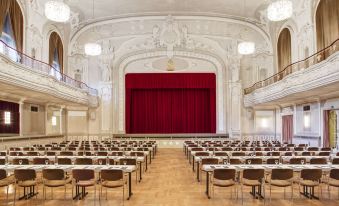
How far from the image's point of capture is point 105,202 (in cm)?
676

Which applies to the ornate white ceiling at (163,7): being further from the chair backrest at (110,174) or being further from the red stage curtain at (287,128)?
the chair backrest at (110,174)

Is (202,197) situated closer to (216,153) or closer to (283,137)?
(216,153)

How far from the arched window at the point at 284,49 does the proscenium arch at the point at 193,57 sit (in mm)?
4167

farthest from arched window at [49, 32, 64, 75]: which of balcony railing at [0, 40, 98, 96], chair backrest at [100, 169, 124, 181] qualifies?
chair backrest at [100, 169, 124, 181]

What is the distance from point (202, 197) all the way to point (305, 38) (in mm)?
12612

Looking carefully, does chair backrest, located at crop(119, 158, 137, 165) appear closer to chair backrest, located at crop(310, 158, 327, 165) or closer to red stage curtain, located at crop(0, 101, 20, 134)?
chair backrest, located at crop(310, 158, 327, 165)

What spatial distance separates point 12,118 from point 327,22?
1514 centimetres

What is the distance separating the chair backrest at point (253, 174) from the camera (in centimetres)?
642

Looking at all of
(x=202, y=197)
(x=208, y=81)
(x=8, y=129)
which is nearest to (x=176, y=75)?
(x=208, y=81)

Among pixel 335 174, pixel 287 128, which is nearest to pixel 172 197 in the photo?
pixel 335 174

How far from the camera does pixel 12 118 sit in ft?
49.5

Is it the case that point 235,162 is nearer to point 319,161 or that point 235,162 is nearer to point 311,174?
point 311,174

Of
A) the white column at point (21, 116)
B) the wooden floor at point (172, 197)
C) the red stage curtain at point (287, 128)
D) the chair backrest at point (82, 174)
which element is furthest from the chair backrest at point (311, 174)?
the white column at point (21, 116)

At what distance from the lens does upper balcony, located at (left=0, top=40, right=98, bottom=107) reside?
10.8 meters
